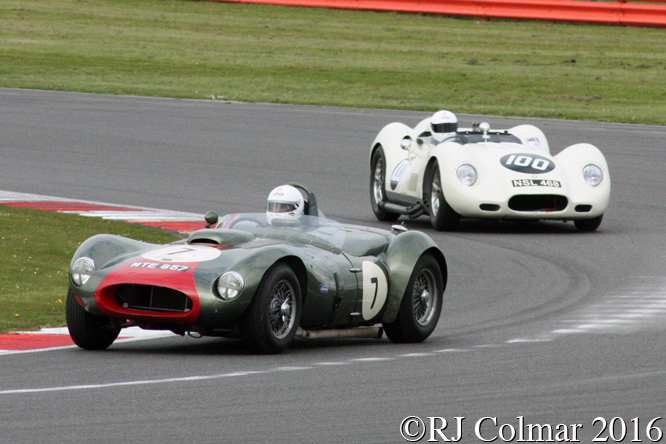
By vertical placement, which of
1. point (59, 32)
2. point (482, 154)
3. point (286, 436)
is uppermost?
point (59, 32)

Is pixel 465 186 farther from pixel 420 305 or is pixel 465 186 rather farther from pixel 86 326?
pixel 86 326

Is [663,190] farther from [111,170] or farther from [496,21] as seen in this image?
[496,21]

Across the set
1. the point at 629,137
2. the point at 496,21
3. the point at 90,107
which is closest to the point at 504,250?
the point at 629,137

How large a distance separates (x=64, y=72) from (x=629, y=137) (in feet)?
42.4

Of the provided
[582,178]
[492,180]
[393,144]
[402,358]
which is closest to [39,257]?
[402,358]

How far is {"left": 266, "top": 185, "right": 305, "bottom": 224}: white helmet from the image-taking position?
8.75m

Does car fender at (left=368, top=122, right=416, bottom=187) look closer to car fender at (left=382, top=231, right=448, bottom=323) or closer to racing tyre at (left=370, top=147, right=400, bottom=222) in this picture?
racing tyre at (left=370, top=147, right=400, bottom=222)

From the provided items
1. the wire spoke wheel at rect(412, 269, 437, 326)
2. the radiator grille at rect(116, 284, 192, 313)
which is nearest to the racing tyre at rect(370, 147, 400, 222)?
the wire spoke wheel at rect(412, 269, 437, 326)

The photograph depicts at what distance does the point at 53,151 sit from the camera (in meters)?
20.2

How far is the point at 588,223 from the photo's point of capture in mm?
14758

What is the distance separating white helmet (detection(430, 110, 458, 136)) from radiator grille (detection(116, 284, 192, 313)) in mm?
8140

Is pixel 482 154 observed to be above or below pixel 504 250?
above

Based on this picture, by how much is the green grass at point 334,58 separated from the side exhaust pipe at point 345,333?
1566 cm

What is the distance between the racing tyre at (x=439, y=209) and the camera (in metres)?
14.6
